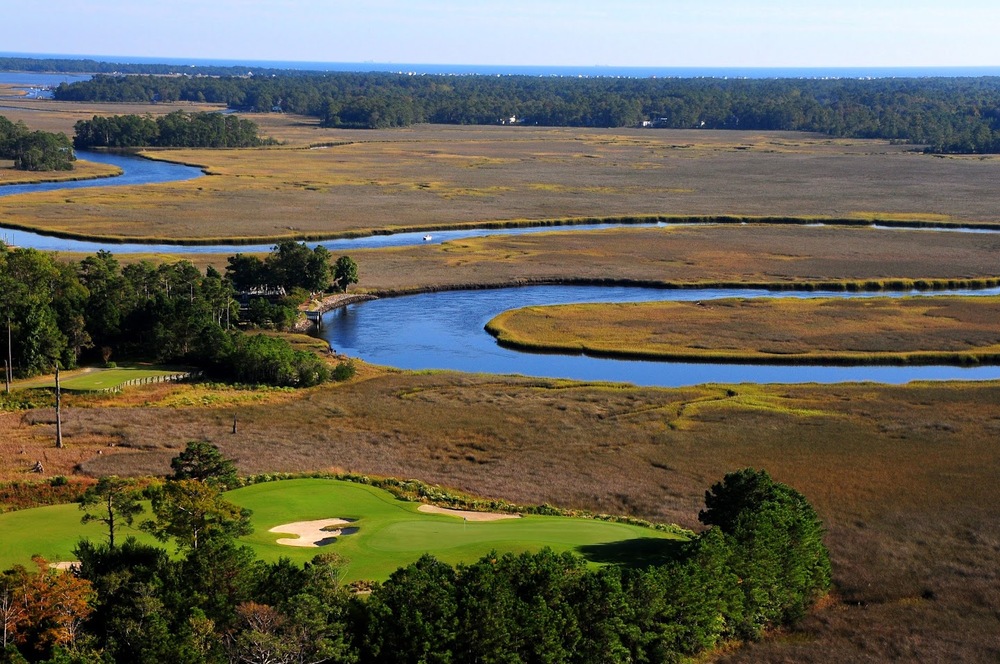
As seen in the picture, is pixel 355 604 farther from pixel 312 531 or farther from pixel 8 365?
pixel 8 365

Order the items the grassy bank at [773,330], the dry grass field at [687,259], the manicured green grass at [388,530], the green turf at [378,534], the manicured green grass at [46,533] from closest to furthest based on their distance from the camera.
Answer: the manicured green grass at [46,533] → the green turf at [378,534] → the manicured green grass at [388,530] → the grassy bank at [773,330] → the dry grass field at [687,259]

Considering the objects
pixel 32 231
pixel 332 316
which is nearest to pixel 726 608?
pixel 332 316

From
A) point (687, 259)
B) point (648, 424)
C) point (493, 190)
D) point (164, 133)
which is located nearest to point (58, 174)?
point (164, 133)

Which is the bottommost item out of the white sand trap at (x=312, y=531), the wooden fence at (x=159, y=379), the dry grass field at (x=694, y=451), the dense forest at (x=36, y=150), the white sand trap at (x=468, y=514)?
the wooden fence at (x=159, y=379)

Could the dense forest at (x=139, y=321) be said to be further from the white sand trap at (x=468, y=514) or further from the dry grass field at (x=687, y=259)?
the white sand trap at (x=468, y=514)

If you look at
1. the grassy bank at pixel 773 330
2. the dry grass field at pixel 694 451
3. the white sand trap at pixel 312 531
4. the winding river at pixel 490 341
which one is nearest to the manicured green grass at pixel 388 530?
the white sand trap at pixel 312 531

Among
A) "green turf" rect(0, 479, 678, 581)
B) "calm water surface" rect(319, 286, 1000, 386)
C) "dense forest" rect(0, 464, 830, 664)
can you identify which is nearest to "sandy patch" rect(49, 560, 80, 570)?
"green turf" rect(0, 479, 678, 581)
